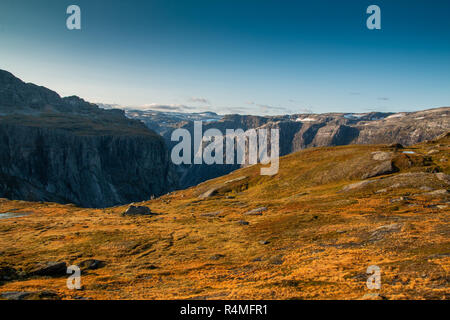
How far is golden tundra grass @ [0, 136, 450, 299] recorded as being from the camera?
87.0 ft

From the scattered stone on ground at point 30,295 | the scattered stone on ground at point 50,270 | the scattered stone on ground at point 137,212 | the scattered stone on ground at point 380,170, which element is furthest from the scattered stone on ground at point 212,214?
the scattered stone on ground at point 30,295

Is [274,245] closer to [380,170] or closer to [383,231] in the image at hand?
[383,231]

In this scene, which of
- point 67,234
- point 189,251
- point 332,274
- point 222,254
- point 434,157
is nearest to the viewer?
point 332,274

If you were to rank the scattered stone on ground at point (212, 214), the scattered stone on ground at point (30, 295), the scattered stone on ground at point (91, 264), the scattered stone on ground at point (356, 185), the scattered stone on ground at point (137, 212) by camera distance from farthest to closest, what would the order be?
the scattered stone on ground at point (137, 212), the scattered stone on ground at point (212, 214), the scattered stone on ground at point (356, 185), the scattered stone on ground at point (91, 264), the scattered stone on ground at point (30, 295)

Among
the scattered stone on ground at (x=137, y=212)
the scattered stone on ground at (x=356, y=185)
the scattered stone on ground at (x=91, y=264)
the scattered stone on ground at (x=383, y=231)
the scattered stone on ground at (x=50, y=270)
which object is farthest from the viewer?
the scattered stone on ground at (x=137, y=212)

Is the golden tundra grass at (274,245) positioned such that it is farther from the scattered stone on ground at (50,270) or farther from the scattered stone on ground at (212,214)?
the scattered stone on ground at (50,270)

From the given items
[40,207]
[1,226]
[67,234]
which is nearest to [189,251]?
[67,234]

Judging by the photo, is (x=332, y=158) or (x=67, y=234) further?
(x=332, y=158)

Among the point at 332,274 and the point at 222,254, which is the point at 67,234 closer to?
the point at 222,254

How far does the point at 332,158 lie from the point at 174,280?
274 ft

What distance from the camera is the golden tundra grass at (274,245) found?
2652 cm

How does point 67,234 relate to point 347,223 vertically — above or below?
below

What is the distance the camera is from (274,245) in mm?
43781

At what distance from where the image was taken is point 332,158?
335 feet
